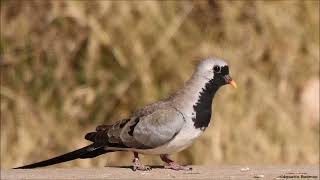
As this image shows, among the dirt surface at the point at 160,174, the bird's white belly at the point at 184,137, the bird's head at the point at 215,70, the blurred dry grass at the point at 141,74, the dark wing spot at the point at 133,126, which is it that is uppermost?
the blurred dry grass at the point at 141,74

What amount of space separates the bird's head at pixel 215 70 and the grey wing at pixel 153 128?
246 millimetres

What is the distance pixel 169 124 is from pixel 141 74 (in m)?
2.97

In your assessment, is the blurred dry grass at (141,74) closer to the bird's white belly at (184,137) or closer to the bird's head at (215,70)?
the bird's head at (215,70)

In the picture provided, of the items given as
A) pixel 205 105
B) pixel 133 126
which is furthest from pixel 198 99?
pixel 133 126

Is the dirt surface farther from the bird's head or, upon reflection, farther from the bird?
the bird's head

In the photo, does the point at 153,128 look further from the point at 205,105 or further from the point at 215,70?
the point at 215,70

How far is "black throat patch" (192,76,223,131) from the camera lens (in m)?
4.15

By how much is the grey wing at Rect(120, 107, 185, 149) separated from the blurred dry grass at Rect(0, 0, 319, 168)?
2.68 meters

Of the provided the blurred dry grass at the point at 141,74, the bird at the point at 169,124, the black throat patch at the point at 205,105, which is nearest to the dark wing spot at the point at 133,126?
the bird at the point at 169,124

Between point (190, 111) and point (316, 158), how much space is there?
314 centimetres

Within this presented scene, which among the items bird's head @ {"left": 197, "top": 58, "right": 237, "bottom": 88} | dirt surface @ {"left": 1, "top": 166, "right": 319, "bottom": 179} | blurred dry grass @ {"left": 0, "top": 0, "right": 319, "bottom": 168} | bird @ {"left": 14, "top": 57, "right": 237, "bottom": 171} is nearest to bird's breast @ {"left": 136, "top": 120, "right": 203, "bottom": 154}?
bird @ {"left": 14, "top": 57, "right": 237, "bottom": 171}

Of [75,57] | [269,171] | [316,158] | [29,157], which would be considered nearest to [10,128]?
[29,157]

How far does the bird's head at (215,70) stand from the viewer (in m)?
4.30

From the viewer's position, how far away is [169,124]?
414cm
